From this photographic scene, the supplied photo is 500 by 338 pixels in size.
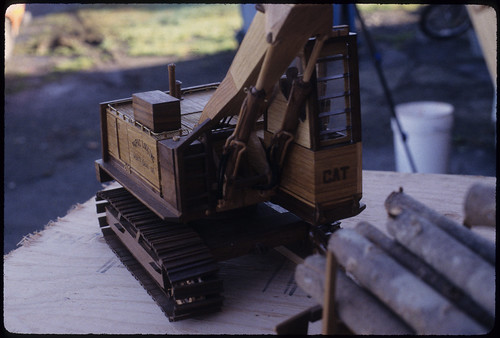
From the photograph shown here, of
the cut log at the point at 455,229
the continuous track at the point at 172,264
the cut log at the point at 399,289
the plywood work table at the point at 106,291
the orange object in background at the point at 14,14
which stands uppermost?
the orange object in background at the point at 14,14

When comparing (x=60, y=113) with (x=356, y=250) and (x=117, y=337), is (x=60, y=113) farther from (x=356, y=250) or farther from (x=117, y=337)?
(x=356, y=250)

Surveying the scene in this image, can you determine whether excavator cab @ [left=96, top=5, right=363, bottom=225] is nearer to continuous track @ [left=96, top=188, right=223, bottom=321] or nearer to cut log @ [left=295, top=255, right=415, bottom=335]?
continuous track @ [left=96, top=188, right=223, bottom=321]

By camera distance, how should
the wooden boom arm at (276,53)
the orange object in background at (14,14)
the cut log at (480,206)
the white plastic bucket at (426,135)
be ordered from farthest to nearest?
the white plastic bucket at (426,135), the orange object in background at (14,14), the wooden boom arm at (276,53), the cut log at (480,206)

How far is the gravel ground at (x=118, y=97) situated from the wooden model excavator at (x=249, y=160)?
4201 millimetres

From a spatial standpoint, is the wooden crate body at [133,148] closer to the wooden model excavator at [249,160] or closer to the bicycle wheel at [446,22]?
the wooden model excavator at [249,160]

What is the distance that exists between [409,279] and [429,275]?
5.4 inches

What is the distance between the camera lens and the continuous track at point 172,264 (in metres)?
3.92

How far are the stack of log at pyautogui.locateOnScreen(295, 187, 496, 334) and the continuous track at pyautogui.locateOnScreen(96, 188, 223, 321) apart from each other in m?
0.88

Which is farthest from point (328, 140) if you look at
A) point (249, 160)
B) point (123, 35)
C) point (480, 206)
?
point (123, 35)

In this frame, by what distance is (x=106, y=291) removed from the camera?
446 cm

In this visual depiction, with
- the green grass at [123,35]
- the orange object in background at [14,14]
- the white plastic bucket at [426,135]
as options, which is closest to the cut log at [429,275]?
the orange object in background at [14,14]

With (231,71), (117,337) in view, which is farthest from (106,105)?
(117,337)

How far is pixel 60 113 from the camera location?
469 inches

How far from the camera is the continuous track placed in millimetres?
3920
